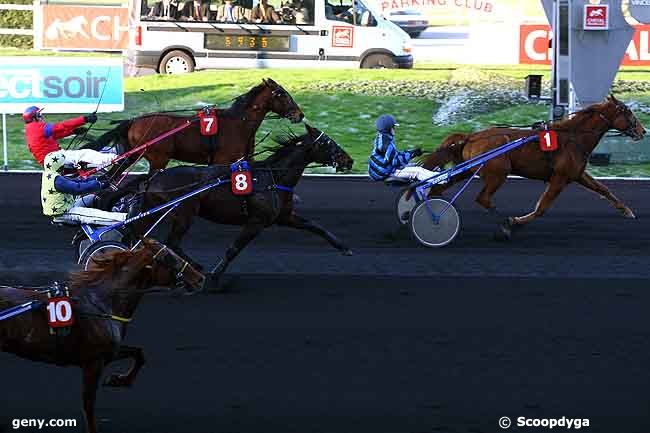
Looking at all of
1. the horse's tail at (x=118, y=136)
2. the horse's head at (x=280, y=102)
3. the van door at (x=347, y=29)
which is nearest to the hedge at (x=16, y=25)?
the van door at (x=347, y=29)

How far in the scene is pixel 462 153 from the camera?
12672 mm

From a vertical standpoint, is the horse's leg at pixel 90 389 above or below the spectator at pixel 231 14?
below

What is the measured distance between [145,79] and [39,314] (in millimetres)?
17412

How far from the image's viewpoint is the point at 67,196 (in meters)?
9.43

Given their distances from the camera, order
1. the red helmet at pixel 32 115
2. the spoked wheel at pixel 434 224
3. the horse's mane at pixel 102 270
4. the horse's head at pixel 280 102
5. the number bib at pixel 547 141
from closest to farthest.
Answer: the horse's mane at pixel 102 270, the red helmet at pixel 32 115, the spoked wheel at pixel 434 224, the number bib at pixel 547 141, the horse's head at pixel 280 102

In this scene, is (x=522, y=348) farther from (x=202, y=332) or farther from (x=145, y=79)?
(x=145, y=79)

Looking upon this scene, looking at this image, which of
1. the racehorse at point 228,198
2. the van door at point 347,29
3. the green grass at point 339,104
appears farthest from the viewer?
the van door at point 347,29

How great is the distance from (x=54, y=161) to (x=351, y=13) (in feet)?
50.5

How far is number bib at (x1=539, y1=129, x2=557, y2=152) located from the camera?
12438 mm

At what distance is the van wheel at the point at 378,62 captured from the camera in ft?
80.4

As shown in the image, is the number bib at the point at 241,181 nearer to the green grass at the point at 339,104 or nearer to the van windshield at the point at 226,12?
the green grass at the point at 339,104

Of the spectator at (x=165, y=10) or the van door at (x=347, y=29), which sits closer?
the spectator at (x=165, y=10)

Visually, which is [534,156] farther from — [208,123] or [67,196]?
[67,196]

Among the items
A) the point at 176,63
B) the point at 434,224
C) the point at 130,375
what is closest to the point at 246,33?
the point at 176,63
